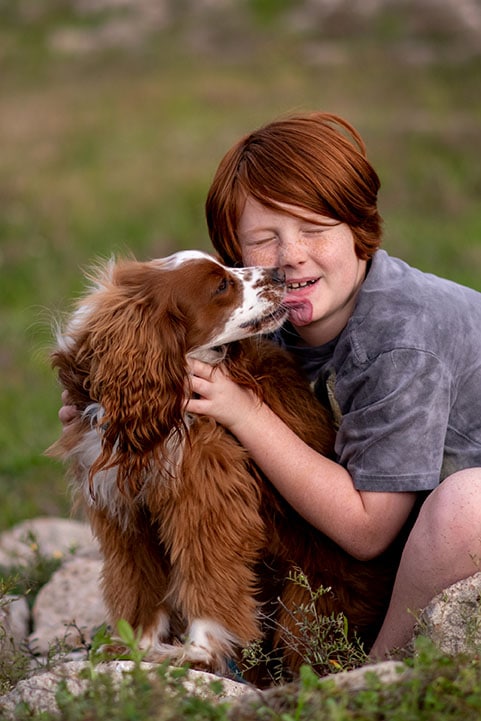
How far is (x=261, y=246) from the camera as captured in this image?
378 centimetres

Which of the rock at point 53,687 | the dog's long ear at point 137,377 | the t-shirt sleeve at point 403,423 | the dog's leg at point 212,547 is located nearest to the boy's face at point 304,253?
the t-shirt sleeve at point 403,423

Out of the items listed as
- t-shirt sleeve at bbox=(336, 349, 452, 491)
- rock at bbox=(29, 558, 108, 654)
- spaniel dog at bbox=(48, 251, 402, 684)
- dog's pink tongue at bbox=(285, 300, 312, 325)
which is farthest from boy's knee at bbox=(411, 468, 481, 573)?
rock at bbox=(29, 558, 108, 654)

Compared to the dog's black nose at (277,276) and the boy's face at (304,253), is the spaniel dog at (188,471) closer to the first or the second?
the dog's black nose at (277,276)

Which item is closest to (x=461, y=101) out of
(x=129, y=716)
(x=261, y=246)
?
(x=261, y=246)

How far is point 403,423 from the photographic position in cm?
345

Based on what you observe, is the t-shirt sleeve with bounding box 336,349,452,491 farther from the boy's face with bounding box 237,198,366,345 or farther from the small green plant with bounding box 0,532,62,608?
the small green plant with bounding box 0,532,62,608

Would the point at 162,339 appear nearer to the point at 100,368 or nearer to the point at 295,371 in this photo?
the point at 100,368

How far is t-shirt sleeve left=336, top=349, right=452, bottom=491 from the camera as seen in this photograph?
11.3ft

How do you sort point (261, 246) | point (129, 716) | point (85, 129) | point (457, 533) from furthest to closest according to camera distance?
point (85, 129)
point (261, 246)
point (457, 533)
point (129, 716)

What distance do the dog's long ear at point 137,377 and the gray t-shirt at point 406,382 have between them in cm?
58

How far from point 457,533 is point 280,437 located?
0.64 metres

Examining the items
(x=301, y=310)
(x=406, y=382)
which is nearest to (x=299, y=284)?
(x=301, y=310)

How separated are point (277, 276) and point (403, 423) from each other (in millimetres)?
647

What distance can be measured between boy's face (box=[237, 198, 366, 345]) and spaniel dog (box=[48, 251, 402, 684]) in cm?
11
